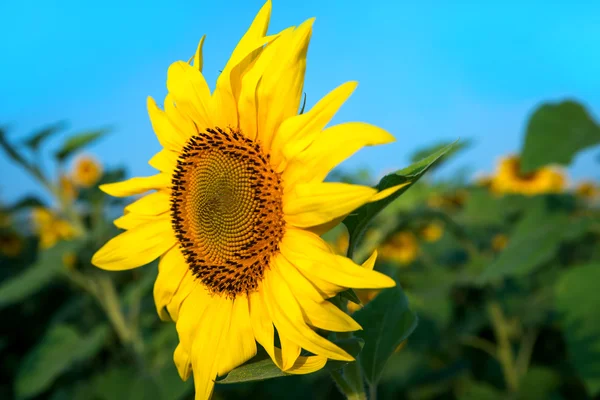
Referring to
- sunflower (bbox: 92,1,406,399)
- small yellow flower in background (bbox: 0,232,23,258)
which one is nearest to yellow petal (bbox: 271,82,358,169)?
sunflower (bbox: 92,1,406,399)

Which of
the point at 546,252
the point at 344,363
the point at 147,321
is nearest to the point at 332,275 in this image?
the point at 344,363

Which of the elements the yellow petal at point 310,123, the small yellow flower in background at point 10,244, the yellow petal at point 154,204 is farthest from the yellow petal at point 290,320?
the small yellow flower in background at point 10,244

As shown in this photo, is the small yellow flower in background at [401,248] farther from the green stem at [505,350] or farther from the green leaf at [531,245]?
the green leaf at [531,245]

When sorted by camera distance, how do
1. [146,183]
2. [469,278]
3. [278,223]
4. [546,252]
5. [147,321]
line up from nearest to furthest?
1. [278,223]
2. [146,183]
3. [546,252]
4. [469,278]
5. [147,321]

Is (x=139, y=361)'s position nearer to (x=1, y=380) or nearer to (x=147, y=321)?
(x=147, y=321)

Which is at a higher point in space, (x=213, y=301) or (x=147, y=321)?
(x=213, y=301)

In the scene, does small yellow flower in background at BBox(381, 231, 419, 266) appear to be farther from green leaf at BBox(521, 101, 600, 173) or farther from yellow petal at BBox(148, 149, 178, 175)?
yellow petal at BBox(148, 149, 178, 175)

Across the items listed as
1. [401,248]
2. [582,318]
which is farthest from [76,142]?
[582,318]
